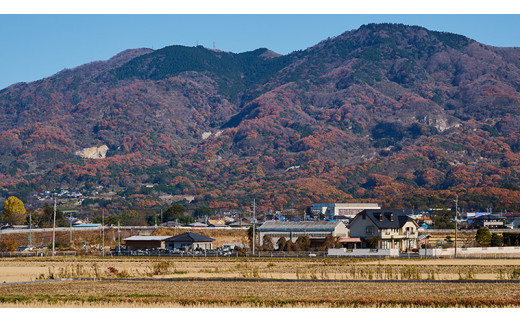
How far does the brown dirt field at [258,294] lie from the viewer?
32500mm

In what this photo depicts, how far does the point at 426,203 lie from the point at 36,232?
11149 centimetres

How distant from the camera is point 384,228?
9194cm

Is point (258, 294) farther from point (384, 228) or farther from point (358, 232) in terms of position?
point (358, 232)

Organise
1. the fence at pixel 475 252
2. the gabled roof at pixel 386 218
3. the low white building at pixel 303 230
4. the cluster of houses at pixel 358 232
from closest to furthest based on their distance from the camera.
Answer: the fence at pixel 475 252
the cluster of houses at pixel 358 232
the gabled roof at pixel 386 218
the low white building at pixel 303 230

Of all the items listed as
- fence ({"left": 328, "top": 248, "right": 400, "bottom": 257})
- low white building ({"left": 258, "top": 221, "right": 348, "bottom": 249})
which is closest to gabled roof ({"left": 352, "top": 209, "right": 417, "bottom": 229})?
low white building ({"left": 258, "top": 221, "right": 348, "bottom": 249})

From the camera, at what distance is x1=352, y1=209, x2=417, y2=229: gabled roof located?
92.6 meters

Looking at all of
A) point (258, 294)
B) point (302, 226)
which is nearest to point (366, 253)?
point (302, 226)

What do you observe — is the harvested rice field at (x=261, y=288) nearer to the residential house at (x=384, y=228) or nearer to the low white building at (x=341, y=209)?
the residential house at (x=384, y=228)

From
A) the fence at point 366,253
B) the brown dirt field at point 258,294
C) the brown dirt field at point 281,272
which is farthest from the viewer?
the fence at point 366,253

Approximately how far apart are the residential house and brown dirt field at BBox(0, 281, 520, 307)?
5157 centimetres

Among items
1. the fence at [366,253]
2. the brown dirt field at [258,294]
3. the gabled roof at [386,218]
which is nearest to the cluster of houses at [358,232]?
the gabled roof at [386,218]

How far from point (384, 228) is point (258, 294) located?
191 ft

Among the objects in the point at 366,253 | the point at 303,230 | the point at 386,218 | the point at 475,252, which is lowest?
the point at 475,252

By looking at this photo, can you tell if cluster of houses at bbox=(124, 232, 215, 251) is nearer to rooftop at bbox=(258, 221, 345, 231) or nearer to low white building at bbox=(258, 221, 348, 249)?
low white building at bbox=(258, 221, 348, 249)
